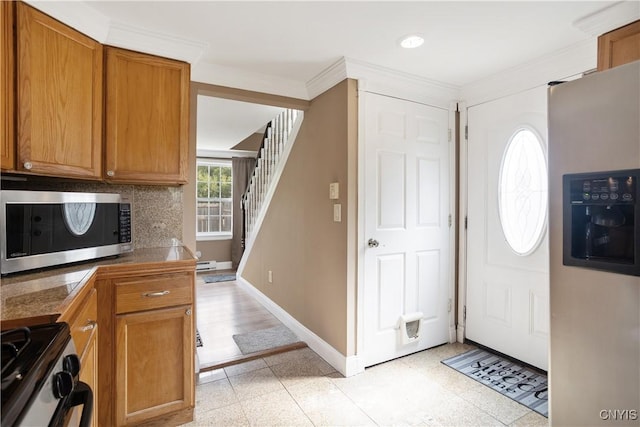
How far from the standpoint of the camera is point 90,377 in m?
1.37

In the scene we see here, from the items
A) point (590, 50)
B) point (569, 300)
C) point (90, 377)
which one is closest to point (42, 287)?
point (90, 377)

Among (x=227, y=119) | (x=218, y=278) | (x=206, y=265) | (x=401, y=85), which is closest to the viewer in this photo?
(x=401, y=85)

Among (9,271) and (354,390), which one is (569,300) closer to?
(354,390)

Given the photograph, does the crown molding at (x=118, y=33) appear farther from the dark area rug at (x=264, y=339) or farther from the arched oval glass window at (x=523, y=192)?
the arched oval glass window at (x=523, y=192)

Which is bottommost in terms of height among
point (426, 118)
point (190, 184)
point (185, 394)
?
point (185, 394)

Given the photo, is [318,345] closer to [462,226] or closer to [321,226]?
[321,226]

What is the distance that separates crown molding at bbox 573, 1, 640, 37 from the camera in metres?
1.62

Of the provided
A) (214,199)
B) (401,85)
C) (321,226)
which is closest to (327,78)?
(401,85)

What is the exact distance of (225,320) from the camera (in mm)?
3455

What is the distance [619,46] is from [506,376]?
2177 mm

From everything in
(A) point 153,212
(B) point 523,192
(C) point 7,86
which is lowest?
(A) point 153,212

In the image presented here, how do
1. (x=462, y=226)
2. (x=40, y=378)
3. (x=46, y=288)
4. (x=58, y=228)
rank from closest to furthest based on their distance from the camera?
1. (x=40, y=378)
2. (x=46, y=288)
3. (x=58, y=228)
4. (x=462, y=226)

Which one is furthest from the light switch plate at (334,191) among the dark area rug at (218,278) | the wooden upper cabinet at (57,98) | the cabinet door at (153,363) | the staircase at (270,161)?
the dark area rug at (218,278)

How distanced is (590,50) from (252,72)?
2339 millimetres
